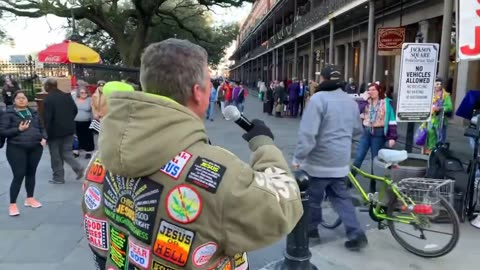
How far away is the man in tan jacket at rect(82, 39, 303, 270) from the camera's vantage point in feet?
4.19

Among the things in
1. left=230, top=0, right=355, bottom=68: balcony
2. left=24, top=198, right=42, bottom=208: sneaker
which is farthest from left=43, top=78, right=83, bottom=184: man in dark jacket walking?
left=230, top=0, right=355, bottom=68: balcony

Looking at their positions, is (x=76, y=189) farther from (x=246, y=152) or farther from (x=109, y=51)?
(x=109, y=51)

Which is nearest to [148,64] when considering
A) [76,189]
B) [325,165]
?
[325,165]

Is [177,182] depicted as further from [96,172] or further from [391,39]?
[391,39]

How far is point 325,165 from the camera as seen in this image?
433 centimetres

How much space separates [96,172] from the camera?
1.61 m

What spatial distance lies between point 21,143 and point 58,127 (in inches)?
63.8

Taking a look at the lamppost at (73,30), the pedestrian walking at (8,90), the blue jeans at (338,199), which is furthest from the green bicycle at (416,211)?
the lamppost at (73,30)

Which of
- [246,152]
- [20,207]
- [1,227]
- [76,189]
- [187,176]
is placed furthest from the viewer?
[246,152]

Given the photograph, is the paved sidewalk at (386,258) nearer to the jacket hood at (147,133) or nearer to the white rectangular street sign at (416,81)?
the white rectangular street sign at (416,81)

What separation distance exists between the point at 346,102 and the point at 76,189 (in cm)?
457

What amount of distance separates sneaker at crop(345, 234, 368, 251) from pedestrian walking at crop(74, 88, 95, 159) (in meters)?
6.45

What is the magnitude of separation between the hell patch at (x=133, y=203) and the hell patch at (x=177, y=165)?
0.05m

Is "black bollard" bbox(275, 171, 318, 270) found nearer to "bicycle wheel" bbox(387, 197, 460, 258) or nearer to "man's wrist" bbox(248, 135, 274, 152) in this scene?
"bicycle wheel" bbox(387, 197, 460, 258)
